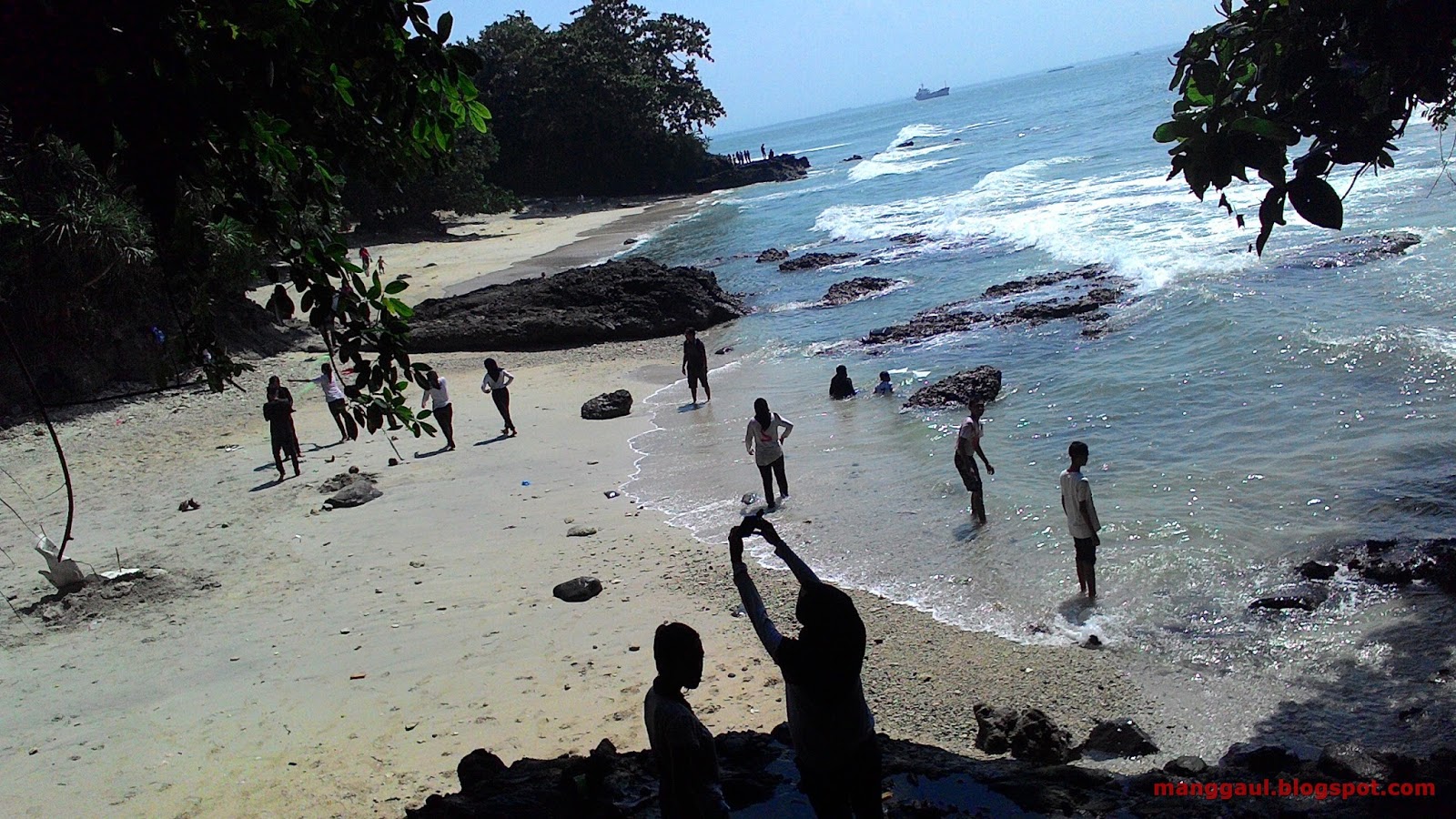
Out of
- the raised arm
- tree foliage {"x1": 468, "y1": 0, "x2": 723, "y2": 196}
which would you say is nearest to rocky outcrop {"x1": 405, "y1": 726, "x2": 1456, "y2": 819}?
the raised arm

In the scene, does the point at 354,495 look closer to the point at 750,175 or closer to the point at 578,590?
the point at 578,590

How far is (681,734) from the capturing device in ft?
13.1

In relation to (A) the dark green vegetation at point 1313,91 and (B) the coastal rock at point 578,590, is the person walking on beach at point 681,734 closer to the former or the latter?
(A) the dark green vegetation at point 1313,91

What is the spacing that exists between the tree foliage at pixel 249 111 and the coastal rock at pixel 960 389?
11896 mm

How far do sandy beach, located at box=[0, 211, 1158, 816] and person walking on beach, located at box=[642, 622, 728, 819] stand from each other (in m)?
3.05

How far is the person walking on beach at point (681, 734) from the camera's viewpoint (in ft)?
13.1

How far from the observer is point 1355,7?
6145 millimetres

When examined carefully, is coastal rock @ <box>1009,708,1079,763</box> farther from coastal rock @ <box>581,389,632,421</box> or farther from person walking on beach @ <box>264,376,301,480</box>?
coastal rock @ <box>581,389,632,421</box>

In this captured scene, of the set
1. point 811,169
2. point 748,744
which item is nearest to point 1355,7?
point 748,744

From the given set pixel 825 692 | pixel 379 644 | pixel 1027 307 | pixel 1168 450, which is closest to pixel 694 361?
pixel 1168 450

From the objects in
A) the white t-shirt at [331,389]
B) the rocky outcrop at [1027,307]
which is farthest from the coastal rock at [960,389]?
the white t-shirt at [331,389]

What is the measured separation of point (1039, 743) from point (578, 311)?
19840mm

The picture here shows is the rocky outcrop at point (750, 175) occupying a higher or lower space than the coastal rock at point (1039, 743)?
higher

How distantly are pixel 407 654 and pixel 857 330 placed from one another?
15992 millimetres
